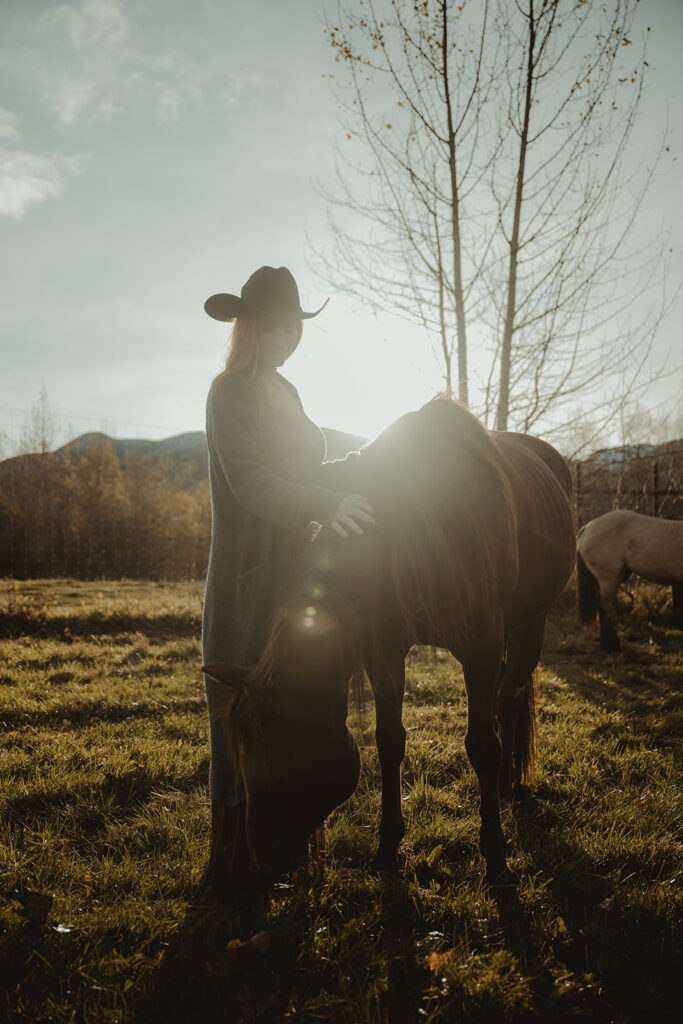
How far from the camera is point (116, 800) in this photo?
3.02 m

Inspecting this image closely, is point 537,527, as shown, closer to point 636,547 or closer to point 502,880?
point 502,880

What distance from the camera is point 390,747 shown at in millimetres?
2525

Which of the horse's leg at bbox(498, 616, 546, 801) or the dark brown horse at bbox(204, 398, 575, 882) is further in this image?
the horse's leg at bbox(498, 616, 546, 801)

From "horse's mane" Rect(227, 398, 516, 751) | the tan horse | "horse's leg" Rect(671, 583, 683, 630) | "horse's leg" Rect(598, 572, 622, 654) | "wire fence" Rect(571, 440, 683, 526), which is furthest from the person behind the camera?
"wire fence" Rect(571, 440, 683, 526)

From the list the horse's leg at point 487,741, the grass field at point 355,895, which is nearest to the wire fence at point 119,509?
the grass field at point 355,895

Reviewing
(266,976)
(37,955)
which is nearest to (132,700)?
(37,955)

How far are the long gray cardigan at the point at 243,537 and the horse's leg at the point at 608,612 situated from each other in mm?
5861

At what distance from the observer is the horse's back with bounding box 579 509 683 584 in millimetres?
6957

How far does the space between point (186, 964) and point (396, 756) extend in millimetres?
1107

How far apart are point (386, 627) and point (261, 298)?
139 cm

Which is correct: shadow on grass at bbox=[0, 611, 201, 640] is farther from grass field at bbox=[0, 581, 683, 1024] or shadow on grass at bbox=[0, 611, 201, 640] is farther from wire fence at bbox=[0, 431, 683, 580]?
wire fence at bbox=[0, 431, 683, 580]

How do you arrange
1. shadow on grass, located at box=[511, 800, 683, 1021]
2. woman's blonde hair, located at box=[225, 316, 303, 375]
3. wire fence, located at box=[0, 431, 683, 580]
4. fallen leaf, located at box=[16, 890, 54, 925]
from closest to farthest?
shadow on grass, located at box=[511, 800, 683, 1021] → fallen leaf, located at box=[16, 890, 54, 925] → woman's blonde hair, located at box=[225, 316, 303, 375] → wire fence, located at box=[0, 431, 683, 580]

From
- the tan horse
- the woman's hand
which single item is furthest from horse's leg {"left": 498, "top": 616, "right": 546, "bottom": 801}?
the tan horse

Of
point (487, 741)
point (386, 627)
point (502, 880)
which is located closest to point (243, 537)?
point (386, 627)
